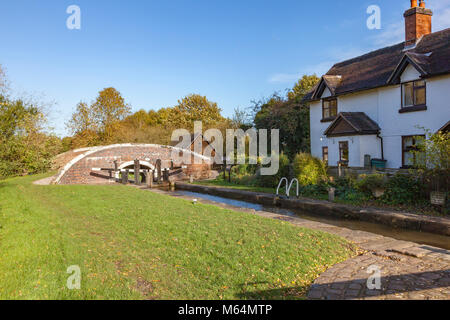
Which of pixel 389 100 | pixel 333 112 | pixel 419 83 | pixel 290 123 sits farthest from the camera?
pixel 290 123

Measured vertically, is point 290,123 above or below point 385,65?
below

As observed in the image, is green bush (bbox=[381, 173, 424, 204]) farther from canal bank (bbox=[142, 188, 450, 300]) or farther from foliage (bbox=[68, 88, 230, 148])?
foliage (bbox=[68, 88, 230, 148])

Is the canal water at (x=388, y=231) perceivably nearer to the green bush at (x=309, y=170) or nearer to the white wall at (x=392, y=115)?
the green bush at (x=309, y=170)

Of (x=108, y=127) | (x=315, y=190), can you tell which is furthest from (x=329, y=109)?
Answer: (x=108, y=127)

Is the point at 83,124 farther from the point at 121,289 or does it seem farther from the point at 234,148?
the point at 121,289

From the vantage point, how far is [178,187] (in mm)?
20250

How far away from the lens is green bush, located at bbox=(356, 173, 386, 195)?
10.8m

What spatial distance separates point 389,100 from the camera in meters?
16.2

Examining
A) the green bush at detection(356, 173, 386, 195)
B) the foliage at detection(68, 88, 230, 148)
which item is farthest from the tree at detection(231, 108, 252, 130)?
the green bush at detection(356, 173, 386, 195)

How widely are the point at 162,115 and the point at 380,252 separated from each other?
1924 inches

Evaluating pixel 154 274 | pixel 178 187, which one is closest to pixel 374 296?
pixel 154 274

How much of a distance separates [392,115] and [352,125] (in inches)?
74.9

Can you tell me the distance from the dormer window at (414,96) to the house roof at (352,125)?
166 centimetres

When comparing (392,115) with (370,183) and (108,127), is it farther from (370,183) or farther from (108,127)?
(108,127)
